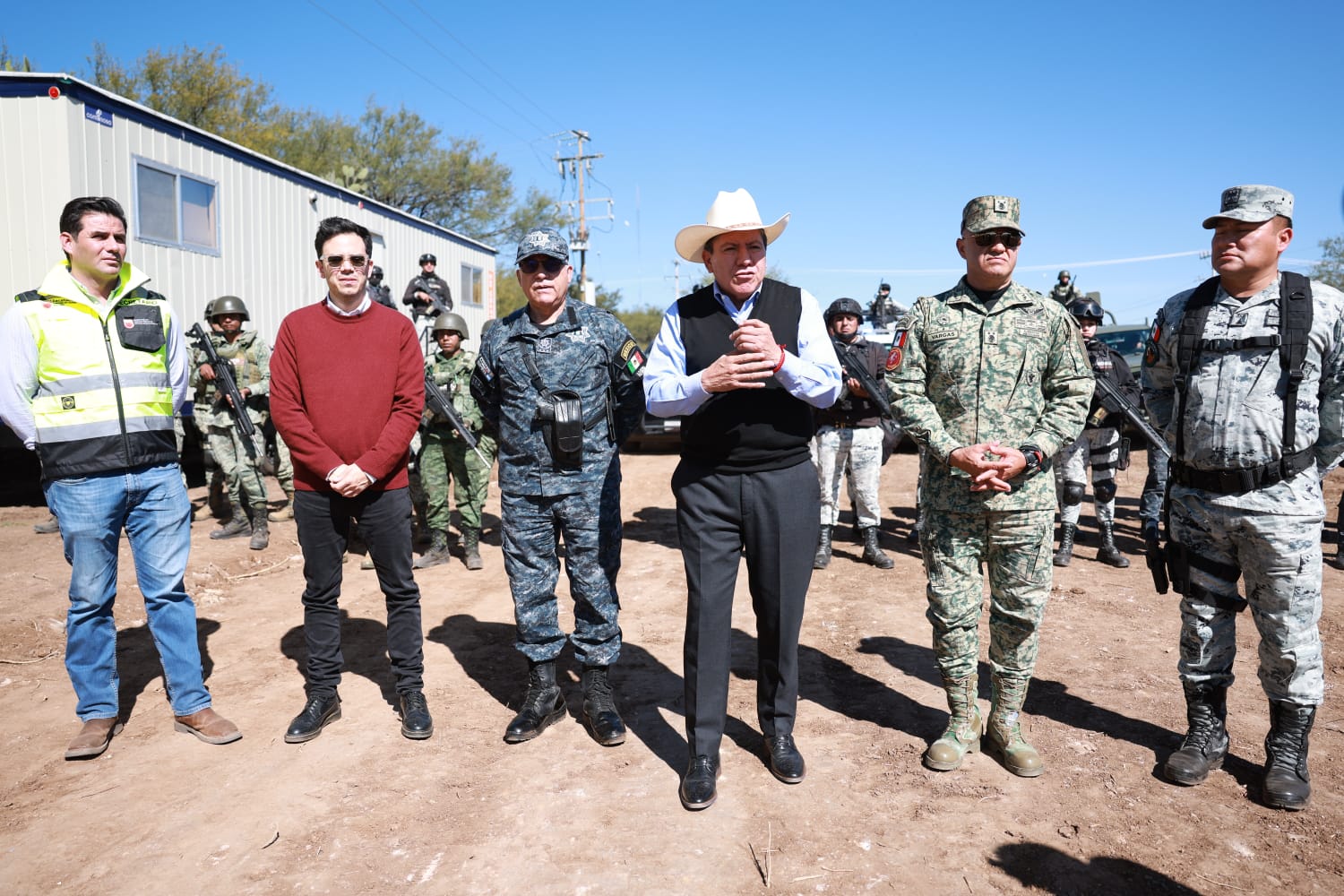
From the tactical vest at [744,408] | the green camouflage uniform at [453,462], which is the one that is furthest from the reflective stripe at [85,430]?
the green camouflage uniform at [453,462]

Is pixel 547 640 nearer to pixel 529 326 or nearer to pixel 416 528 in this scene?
pixel 529 326

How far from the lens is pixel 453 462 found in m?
6.96

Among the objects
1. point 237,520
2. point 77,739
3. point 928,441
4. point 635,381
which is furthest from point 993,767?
point 237,520

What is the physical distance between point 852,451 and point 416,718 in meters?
4.40

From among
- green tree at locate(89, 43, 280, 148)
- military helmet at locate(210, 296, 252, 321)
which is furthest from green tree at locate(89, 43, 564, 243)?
military helmet at locate(210, 296, 252, 321)

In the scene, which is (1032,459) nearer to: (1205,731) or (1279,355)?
(1279,355)

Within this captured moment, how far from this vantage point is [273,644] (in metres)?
5.00

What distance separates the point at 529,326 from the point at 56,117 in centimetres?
680

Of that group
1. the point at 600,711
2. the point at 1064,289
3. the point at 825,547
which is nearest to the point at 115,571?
the point at 600,711

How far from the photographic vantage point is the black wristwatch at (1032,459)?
3162mm

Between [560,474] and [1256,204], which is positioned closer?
[1256,204]

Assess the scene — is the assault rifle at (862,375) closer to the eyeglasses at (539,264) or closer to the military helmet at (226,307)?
the eyeglasses at (539,264)

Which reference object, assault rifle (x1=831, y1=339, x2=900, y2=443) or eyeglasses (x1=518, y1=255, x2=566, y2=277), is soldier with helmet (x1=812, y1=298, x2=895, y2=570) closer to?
assault rifle (x1=831, y1=339, x2=900, y2=443)

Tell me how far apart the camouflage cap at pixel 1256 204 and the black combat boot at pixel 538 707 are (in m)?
3.22
